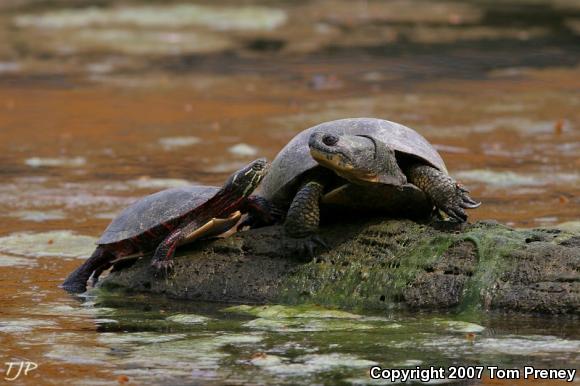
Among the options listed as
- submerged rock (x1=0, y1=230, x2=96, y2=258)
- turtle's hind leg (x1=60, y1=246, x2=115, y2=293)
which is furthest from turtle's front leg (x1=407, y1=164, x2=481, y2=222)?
submerged rock (x1=0, y1=230, x2=96, y2=258)

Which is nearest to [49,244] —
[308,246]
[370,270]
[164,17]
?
[308,246]

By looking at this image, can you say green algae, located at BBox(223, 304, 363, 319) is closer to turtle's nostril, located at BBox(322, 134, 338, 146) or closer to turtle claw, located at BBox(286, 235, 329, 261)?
turtle claw, located at BBox(286, 235, 329, 261)

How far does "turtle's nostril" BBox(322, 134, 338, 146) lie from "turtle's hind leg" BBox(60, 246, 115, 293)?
1.55m

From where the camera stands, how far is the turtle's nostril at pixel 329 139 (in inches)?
244

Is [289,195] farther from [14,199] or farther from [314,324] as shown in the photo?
[14,199]

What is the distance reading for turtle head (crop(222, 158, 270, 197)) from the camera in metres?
6.55

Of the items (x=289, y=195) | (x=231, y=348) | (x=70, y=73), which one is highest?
(x=70, y=73)

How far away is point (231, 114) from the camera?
47.7 feet

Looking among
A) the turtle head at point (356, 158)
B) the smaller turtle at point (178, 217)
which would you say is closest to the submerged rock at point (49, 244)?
the smaller turtle at point (178, 217)

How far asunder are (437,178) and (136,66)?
13.0 metres

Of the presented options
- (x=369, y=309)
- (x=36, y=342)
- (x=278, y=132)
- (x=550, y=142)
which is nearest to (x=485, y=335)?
(x=369, y=309)

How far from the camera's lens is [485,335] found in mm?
5664

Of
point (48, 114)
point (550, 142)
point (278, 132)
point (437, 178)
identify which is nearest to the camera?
point (437, 178)

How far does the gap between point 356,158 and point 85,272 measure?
6.05 feet
